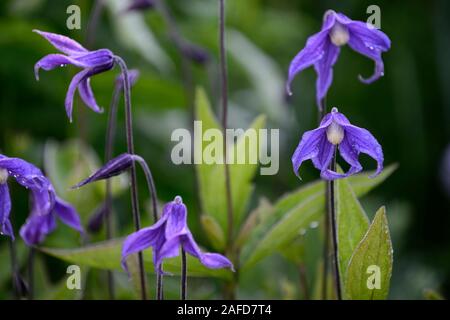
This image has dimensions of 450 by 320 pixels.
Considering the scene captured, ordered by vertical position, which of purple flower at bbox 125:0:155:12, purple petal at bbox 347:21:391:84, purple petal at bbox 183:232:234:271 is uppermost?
purple flower at bbox 125:0:155:12

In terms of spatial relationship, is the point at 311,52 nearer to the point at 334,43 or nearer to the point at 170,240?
the point at 334,43

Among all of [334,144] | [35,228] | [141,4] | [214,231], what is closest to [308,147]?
[334,144]

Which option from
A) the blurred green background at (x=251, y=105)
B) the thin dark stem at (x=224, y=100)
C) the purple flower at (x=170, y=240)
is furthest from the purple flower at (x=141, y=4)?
the purple flower at (x=170, y=240)

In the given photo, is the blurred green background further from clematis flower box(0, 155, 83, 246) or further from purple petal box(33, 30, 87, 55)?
purple petal box(33, 30, 87, 55)

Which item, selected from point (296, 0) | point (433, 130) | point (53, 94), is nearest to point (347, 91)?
point (433, 130)

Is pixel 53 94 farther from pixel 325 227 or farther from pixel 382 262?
pixel 382 262

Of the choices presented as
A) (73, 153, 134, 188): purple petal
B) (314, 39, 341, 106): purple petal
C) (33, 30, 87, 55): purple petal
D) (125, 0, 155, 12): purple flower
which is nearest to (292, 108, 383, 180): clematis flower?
(314, 39, 341, 106): purple petal
